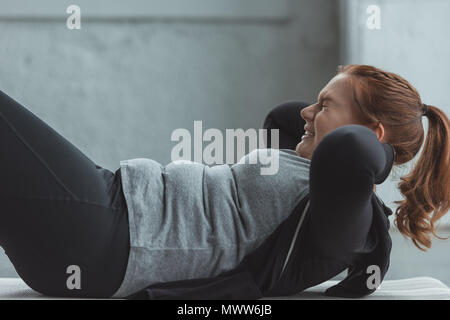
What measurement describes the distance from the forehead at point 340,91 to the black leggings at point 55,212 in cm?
43

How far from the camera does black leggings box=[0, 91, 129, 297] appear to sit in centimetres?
96

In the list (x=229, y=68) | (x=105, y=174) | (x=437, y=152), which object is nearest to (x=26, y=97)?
(x=229, y=68)

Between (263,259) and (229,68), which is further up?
(229,68)

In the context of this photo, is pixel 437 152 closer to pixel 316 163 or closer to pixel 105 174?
pixel 316 163

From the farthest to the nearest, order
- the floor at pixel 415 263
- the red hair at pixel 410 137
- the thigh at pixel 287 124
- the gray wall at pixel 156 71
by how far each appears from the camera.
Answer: the gray wall at pixel 156 71, the floor at pixel 415 263, the thigh at pixel 287 124, the red hair at pixel 410 137

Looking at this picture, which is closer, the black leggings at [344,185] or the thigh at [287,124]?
the black leggings at [344,185]

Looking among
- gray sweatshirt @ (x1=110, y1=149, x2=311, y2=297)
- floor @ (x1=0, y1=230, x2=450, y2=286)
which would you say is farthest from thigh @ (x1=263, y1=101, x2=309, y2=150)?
floor @ (x1=0, y1=230, x2=450, y2=286)

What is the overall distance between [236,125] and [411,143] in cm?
189

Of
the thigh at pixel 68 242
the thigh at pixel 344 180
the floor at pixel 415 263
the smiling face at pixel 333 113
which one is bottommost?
the floor at pixel 415 263

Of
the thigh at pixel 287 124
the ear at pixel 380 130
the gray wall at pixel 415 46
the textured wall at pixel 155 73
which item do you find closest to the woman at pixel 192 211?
the ear at pixel 380 130

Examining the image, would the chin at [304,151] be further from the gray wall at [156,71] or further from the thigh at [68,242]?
the gray wall at [156,71]

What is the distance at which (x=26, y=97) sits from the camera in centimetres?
296

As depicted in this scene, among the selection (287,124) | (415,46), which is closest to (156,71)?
(415,46)

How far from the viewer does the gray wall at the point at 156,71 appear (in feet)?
9.70
